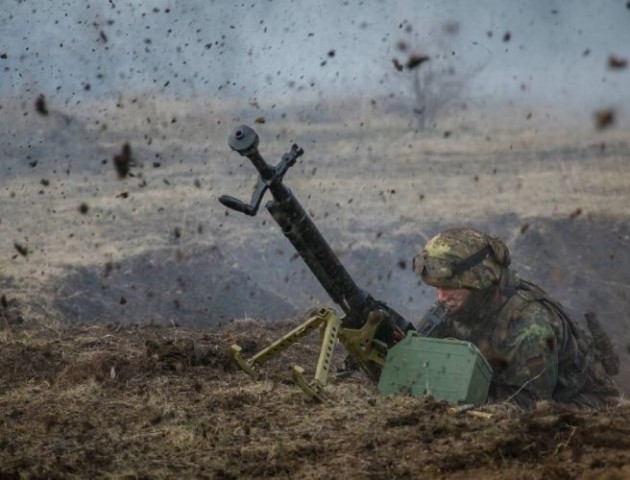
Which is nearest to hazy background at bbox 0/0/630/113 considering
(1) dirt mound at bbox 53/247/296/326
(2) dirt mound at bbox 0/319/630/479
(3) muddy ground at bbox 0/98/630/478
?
(3) muddy ground at bbox 0/98/630/478

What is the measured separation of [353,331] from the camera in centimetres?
819

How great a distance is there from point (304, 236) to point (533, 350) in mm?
1824

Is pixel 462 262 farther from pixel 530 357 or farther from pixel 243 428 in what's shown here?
pixel 243 428

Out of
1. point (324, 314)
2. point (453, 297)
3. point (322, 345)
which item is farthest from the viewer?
point (453, 297)

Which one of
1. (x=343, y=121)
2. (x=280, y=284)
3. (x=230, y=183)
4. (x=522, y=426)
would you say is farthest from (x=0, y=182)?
(x=522, y=426)

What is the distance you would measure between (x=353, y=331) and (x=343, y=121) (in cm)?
1657

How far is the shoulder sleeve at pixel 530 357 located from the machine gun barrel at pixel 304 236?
75cm

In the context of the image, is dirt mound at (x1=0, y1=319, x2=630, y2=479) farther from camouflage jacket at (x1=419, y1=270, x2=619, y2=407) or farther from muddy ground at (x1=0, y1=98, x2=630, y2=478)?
camouflage jacket at (x1=419, y1=270, x2=619, y2=407)

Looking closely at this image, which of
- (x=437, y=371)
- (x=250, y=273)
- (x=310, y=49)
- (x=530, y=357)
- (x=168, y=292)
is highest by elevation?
(x=310, y=49)

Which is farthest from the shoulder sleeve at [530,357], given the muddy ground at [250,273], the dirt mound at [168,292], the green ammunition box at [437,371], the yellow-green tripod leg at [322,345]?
the dirt mound at [168,292]

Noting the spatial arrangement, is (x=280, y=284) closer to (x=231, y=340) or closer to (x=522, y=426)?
(x=231, y=340)

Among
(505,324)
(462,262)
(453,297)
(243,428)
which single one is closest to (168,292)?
(453,297)

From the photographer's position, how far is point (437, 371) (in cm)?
805

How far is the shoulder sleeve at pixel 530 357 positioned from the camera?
8.30 m
